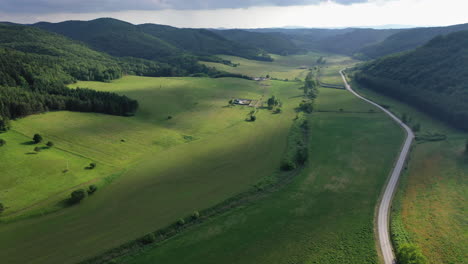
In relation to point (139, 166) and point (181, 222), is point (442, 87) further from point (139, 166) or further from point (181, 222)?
point (139, 166)

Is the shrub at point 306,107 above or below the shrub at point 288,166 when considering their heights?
above

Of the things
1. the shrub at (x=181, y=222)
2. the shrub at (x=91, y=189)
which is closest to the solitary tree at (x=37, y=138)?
the shrub at (x=91, y=189)

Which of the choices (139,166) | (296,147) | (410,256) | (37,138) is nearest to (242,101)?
(296,147)

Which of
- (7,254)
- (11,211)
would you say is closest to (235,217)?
(7,254)

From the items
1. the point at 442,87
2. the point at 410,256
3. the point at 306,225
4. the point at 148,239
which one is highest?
the point at 442,87

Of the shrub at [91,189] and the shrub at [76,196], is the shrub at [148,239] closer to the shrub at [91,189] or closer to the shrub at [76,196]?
the shrub at [76,196]

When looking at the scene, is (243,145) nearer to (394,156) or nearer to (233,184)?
(233,184)

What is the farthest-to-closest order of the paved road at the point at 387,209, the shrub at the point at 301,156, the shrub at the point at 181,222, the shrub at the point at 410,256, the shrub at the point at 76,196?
1. the shrub at the point at 301,156
2. the shrub at the point at 76,196
3. the shrub at the point at 181,222
4. the paved road at the point at 387,209
5. the shrub at the point at 410,256
